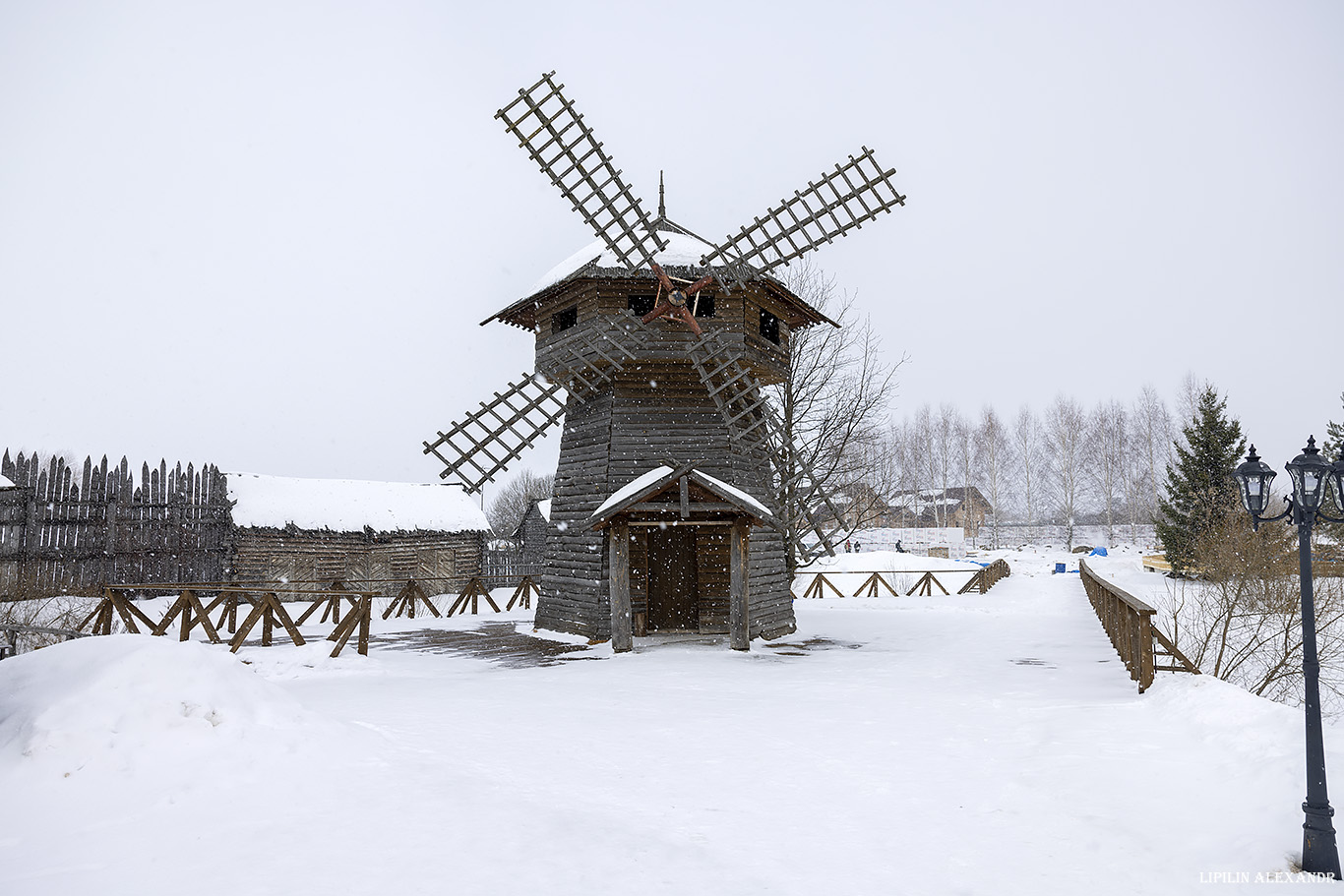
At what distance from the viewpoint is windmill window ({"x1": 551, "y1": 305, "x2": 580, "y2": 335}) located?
52.6 feet

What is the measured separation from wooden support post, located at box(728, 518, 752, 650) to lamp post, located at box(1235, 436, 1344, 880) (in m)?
9.12

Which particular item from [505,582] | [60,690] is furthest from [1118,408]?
[60,690]

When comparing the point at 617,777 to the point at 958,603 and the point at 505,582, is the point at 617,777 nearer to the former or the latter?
the point at 958,603

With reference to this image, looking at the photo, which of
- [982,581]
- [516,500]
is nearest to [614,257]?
[982,581]

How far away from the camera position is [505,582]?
28281 millimetres

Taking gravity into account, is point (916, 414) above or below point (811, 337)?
above

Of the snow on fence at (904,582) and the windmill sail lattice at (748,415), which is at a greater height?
the windmill sail lattice at (748,415)

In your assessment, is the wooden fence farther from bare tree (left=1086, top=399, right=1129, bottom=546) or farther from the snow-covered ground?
bare tree (left=1086, top=399, right=1129, bottom=546)

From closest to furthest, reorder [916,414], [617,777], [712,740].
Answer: [617,777], [712,740], [916,414]

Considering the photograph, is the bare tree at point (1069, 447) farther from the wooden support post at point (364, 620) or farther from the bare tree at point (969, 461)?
the wooden support post at point (364, 620)

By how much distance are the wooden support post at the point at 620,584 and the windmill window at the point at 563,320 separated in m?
4.80

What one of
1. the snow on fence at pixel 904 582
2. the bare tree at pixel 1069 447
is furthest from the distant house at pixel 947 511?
the snow on fence at pixel 904 582

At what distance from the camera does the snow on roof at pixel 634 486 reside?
44.6ft

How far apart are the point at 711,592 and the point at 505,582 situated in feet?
47.6
